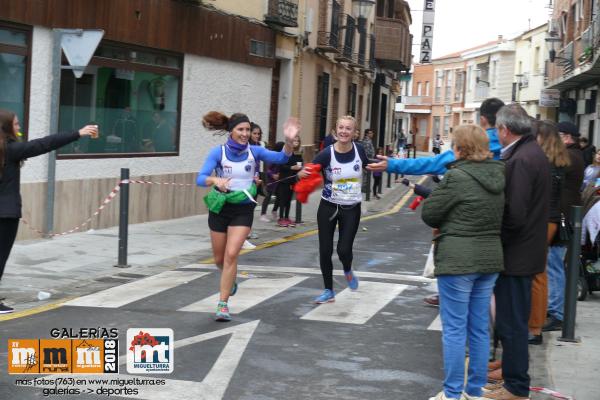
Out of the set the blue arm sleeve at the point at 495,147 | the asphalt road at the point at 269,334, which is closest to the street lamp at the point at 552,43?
the asphalt road at the point at 269,334

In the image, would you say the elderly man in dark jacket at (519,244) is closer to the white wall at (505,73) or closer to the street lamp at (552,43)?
the street lamp at (552,43)

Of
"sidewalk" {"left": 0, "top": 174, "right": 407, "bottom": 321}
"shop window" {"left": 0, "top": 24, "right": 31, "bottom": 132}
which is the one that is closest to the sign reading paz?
"sidewalk" {"left": 0, "top": 174, "right": 407, "bottom": 321}

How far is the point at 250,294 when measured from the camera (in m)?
9.52

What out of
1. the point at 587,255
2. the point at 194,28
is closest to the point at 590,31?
the point at 194,28

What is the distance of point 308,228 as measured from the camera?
16.8 metres

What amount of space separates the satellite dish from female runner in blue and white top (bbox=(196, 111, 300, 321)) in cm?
420

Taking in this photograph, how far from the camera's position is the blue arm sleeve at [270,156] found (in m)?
8.45

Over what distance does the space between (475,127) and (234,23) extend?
45.4 feet

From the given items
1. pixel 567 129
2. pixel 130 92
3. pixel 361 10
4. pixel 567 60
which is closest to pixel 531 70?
pixel 567 60

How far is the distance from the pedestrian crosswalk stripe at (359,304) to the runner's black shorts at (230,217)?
1041mm

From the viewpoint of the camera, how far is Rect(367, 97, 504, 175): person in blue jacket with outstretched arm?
22.7 ft

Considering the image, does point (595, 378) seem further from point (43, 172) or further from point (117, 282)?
point (43, 172)

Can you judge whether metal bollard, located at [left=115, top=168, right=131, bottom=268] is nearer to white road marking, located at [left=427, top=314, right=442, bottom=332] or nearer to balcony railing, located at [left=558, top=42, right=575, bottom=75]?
white road marking, located at [left=427, top=314, right=442, bottom=332]

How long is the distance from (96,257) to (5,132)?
428 cm
